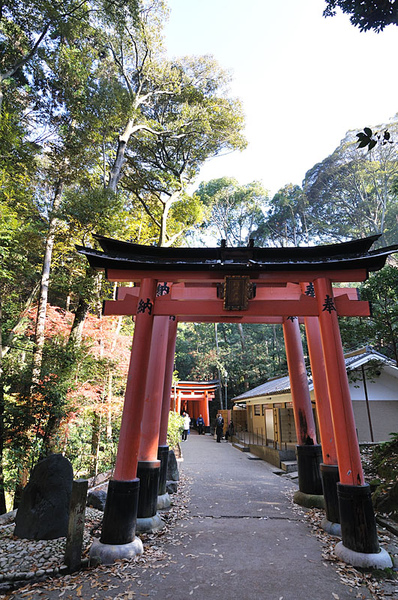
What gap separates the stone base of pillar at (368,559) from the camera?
4043 mm

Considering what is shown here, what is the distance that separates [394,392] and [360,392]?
1.31 meters

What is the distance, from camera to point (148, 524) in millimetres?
5340

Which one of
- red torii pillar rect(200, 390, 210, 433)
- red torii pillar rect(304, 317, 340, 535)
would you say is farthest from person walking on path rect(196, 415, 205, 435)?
red torii pillar rect(304, 317, 340, 535)

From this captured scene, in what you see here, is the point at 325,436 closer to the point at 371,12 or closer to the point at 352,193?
the point at 371,12

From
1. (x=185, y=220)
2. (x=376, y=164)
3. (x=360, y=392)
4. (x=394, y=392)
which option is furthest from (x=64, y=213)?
(x=376, y=164)

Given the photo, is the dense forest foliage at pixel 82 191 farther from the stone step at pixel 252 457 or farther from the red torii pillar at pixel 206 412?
the red torii pillar at pixel 206 412

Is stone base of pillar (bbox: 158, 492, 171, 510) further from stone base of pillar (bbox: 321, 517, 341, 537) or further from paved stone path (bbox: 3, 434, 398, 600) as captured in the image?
A: stone base of pillar (bbox: 321, 517, 341, 537)

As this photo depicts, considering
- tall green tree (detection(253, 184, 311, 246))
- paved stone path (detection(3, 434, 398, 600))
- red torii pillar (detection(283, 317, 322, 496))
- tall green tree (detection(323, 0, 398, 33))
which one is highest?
tall green tree (detection(253, 184, 311, 246))

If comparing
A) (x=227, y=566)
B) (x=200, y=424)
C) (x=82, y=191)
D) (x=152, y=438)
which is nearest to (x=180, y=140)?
(x=82, y=191)

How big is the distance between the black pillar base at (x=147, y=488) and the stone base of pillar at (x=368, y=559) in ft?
10.2

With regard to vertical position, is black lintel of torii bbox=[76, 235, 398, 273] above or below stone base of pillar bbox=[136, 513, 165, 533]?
above

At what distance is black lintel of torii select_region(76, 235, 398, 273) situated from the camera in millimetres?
5332

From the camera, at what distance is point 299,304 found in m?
5.56

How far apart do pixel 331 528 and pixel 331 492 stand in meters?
0.53
